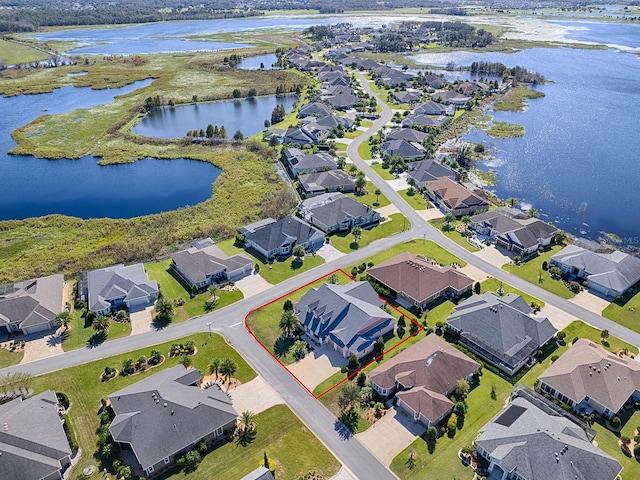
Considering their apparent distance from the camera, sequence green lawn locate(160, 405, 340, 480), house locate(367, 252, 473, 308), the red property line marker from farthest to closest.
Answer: house locate(367, 252, 473, 308) < the red property line marker < green lawn locate(160, 405, 340, 480)

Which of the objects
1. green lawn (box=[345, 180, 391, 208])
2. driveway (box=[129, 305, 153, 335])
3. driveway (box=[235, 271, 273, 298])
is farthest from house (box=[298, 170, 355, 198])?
driveway (box=[129, 305, 153, 335])

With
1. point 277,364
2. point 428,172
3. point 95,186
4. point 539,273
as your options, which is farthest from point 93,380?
point 428,172

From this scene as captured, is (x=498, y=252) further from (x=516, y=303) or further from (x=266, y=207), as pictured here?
(x=266, y=207)

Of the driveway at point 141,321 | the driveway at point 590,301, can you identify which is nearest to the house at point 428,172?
the driveway at point 590,301

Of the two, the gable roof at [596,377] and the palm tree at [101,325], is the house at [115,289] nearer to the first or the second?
the palm tree at [101,325]

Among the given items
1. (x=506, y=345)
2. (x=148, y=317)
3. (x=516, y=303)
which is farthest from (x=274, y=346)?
(x=516, y=303)

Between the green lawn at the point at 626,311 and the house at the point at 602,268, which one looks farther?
the house at the point at 602,268

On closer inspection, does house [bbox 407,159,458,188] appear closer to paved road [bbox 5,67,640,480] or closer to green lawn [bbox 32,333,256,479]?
paved road [bbox 5,67,640,480]
